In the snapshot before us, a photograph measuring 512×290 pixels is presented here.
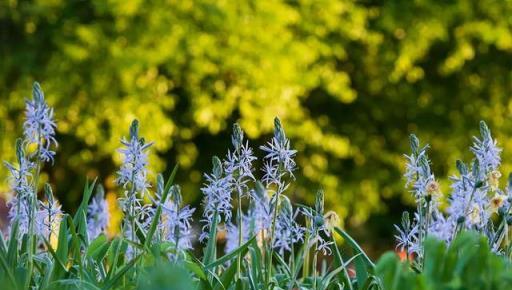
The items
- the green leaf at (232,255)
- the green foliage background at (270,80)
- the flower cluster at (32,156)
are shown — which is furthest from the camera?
the green foliage background at (270,80)

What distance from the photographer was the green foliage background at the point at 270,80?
862 cm

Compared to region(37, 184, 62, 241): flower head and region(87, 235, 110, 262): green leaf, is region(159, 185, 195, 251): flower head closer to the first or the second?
region(87, 235, 110, 262): green leaf

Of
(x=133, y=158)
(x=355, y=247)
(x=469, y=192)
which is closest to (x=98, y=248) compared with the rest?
(x=133, y=158)

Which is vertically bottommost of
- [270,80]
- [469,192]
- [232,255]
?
[232,255]

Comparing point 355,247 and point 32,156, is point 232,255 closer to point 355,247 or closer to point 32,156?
point 355,247

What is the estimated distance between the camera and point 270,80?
870 cm

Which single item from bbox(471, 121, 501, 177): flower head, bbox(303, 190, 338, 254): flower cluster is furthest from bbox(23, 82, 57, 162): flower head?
bbox(471, 121, 501, 177): flower head

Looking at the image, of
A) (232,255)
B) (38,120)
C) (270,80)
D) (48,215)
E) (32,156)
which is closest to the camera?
(232,255)

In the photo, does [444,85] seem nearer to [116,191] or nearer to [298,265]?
[116,191]

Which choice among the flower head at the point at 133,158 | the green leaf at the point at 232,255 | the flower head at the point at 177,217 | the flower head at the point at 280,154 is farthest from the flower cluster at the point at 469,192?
the flower head at the point at 133,158

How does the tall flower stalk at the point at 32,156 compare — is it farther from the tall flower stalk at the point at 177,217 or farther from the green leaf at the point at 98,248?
the tall flower stalk at the point at 177,217

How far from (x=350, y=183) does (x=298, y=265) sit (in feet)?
25.3

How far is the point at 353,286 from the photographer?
2.81 m

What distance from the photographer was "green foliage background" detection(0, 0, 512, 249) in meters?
8.62
